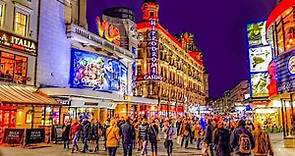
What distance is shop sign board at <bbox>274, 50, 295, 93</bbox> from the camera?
1933 cm

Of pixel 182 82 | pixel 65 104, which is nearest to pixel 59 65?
pixel 65 104

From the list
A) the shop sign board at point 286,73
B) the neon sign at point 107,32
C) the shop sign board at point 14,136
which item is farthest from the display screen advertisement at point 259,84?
the shop sign board at point 14,136

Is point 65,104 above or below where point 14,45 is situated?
below

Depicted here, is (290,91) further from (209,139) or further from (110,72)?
(110,72)

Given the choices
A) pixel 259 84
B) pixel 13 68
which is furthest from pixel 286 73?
pixel 259 84

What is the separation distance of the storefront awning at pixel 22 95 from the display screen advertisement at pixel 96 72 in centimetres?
629

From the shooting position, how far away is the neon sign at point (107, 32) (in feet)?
119

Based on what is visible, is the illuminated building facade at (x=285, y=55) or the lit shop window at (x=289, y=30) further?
the lit shop window at (x=289, y=30)

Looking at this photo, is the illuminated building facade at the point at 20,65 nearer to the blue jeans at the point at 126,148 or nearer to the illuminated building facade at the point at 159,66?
the blue jeans at the point at 126,148

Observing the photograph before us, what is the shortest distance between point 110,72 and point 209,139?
22.7 m

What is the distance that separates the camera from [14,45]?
22.2 meters

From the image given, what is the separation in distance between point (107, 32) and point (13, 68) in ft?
53.7

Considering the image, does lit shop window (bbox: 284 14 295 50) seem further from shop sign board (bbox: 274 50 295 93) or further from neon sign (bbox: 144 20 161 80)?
neon sign (bbox: 144 20 161 80)

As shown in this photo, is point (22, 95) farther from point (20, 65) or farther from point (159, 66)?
point (159, 66)
